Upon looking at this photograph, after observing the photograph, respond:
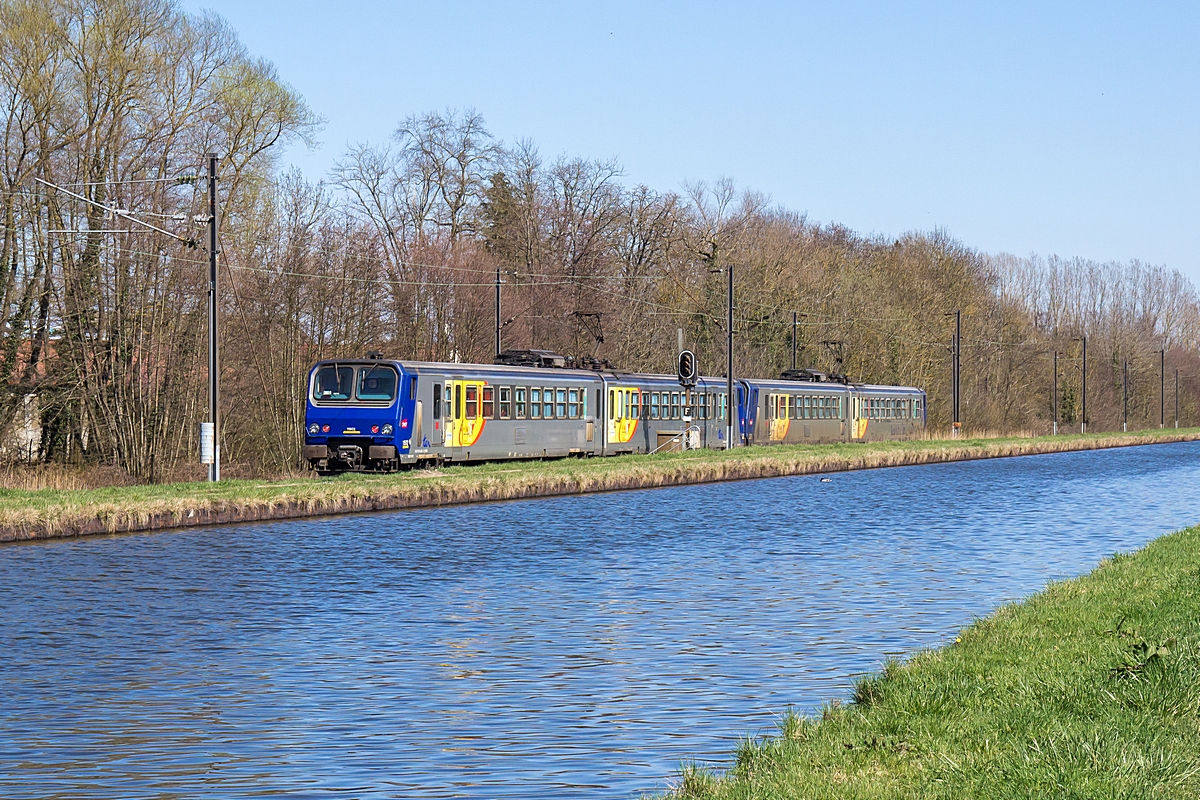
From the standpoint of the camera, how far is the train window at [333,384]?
125 feet

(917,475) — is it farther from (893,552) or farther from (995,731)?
(995,731)

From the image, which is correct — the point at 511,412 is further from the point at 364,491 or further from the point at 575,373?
the point at 364,491

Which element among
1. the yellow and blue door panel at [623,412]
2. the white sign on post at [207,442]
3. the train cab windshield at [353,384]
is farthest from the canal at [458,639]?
the yellow and blue door panel at [623,412]

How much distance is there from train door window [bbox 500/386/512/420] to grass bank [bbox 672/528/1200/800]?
95.7 feet

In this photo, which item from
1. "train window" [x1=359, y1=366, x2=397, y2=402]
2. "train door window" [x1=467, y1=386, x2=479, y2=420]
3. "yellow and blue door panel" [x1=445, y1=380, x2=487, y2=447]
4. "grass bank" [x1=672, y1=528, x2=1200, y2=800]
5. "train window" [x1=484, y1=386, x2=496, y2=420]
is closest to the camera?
"grass bank" [x1=672, y1=528, x2=1200, y2=800]

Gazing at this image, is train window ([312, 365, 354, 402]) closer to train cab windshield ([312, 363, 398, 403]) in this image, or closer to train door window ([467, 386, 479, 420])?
train cab windshield ([312, 363, 398, 403])

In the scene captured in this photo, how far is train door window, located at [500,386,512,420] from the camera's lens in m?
41.3

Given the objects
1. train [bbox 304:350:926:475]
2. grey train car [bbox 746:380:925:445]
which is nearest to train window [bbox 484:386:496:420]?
train [bbox 304:350:926:475]

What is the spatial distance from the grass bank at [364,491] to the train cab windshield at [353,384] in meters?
2.50

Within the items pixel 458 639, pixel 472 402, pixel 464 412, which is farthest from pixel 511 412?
pixel 458 639

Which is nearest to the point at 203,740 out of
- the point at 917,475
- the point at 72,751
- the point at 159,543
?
the point at 72,751

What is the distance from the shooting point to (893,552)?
874 inches

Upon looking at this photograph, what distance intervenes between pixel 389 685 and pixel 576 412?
34513 millimetres

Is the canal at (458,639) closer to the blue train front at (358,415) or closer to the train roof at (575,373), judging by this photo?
the blue train front at (358,415)
